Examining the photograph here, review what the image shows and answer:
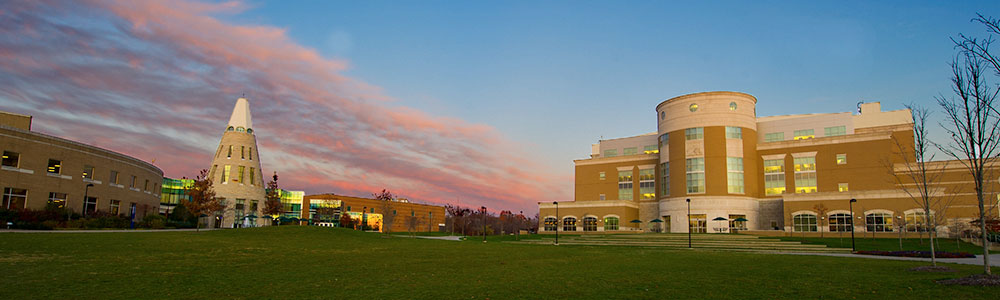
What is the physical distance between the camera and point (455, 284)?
47.5 feet

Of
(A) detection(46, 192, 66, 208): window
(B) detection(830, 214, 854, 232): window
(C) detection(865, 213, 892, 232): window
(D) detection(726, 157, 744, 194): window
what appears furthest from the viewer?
(D) detection(726, 157, 744, 194): window

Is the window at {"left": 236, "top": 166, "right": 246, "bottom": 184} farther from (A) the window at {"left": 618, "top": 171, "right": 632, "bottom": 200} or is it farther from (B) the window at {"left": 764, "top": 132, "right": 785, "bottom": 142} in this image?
(B) the window at {"left": 764, "top": 132, "right": 785, "bottom": 142}

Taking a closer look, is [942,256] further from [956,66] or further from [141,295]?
[141,295]

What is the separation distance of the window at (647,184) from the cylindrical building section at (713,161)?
239 inches

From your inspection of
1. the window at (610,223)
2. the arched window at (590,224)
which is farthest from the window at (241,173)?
the window at (610,223)

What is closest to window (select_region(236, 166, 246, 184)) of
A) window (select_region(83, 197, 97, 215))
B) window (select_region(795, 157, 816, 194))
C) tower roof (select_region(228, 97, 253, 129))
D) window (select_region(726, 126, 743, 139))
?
tower roof (select_region(228, 97, 253, 129))

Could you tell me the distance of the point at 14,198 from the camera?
153ft

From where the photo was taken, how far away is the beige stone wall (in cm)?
4719

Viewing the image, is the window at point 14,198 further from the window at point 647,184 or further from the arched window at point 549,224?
the window at point 647,184

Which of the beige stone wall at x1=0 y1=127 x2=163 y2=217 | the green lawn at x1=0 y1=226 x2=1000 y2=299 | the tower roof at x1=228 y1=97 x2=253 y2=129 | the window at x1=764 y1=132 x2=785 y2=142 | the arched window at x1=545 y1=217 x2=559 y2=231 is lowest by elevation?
the green lawn at x1=0 y1=226 x2=1000 y2=299

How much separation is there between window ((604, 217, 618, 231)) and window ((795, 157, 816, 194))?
23155mm

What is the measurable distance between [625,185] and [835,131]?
2845 cm

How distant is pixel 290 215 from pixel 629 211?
92580 mm

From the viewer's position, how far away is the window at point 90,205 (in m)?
54.2
